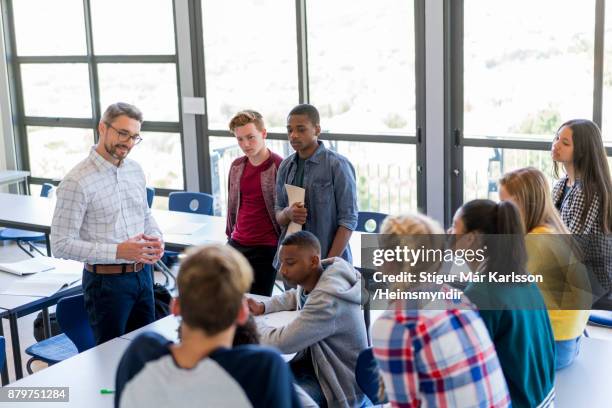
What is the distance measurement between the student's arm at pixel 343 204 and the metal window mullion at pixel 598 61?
215cm

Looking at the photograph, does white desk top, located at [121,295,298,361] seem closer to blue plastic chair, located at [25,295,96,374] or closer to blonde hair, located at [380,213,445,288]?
blue plastic chair, located at [25,295,96,374]

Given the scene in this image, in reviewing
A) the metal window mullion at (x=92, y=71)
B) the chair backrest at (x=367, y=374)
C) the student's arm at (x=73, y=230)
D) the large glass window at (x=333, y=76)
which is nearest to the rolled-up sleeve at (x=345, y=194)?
the student's arm at (x=73, y=230)

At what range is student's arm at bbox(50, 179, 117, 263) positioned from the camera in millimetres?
3270

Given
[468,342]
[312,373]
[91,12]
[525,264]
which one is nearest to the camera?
[468,342]

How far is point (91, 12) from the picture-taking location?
7219 millimetres

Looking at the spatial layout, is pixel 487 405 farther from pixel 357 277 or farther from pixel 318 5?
pixel 318 5

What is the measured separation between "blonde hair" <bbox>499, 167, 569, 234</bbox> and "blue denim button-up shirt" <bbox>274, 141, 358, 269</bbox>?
4.04 feet

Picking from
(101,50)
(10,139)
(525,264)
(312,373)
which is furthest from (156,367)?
(10,139)

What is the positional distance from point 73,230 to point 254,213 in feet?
3.81

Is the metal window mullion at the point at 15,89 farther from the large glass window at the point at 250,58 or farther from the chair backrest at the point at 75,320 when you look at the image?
the chair backrest at the point at 75,320

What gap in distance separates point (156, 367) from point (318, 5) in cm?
474

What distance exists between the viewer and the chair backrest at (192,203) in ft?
18.5

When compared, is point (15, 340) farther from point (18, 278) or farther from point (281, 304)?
point (281, 304)

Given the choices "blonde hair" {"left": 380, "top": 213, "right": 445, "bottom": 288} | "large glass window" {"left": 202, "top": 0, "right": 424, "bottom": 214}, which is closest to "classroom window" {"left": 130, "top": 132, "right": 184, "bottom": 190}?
"large glass window" {"left": 202, "top": 0, "right": 424, "bottom": 214}
